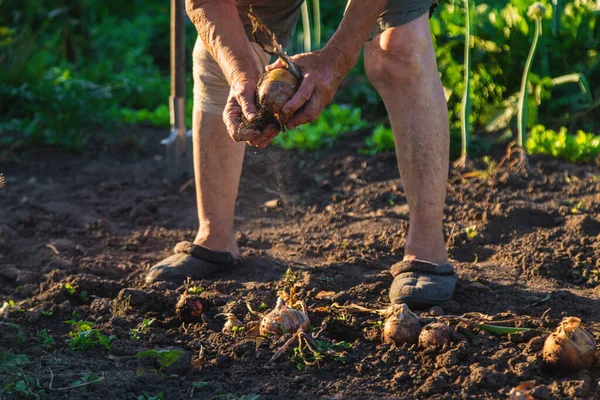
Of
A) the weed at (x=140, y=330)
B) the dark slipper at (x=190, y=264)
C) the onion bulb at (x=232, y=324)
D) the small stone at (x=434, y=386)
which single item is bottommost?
the small stone at (x=434, y=386)

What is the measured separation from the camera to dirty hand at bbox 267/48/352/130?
238cm

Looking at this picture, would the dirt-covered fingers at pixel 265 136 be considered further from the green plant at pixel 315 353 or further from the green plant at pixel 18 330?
the green plant at pixel 18 330

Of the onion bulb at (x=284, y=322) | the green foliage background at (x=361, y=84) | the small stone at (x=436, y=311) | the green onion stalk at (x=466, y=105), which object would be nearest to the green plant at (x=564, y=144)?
the green foliage background at (x=361, y=84)

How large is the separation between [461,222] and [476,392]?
1630 mm

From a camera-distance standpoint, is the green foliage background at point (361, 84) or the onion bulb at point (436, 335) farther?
the green foliage background at point (361, 84)

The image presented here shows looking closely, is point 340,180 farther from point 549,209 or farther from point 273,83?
point 273,83

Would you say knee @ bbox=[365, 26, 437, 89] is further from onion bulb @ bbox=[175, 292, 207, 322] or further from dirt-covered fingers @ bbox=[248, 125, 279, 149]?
onion bulb @ bbox=[175, 292, 207, 322]

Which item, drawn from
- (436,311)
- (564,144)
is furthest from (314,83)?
(564,144)

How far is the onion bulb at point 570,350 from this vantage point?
2197mm

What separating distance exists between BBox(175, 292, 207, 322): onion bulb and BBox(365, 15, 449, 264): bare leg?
76 centimetres

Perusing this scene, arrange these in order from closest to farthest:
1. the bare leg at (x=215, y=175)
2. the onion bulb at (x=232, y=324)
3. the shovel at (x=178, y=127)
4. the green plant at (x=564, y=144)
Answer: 1. the onion bulb at (x=232, y=324)
2. the bare leg at (x=215, y=175)
3. the green plant at (x=564, y=144)
4. the shovel at (x=178, y=127)

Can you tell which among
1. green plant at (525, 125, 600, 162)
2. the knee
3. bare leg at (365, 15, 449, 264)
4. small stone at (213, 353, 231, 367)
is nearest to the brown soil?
small stone at (213, 353, 231, 367)

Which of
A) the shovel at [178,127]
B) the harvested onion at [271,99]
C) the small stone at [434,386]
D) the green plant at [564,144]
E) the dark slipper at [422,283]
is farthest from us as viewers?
the shovel at [178,127]

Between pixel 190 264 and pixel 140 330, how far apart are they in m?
0.57
